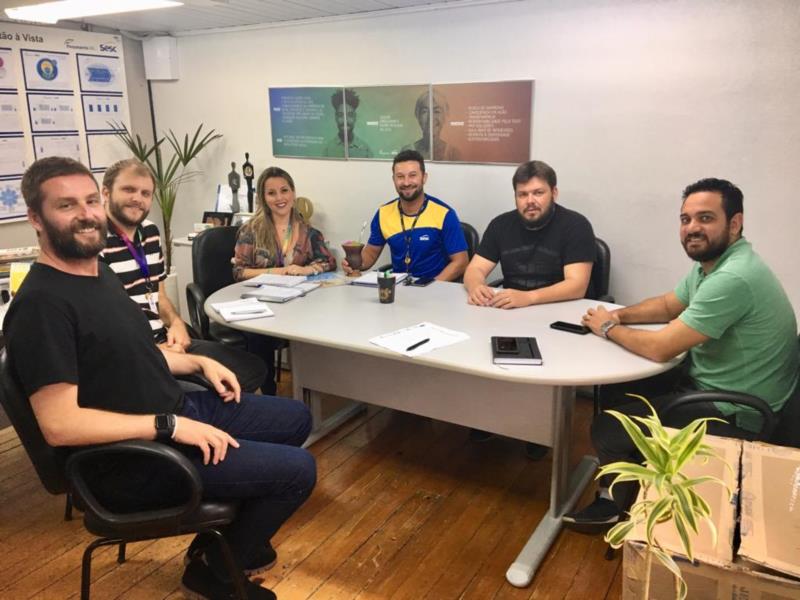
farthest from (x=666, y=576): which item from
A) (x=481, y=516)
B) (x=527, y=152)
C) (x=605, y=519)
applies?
(x=527, y=152)

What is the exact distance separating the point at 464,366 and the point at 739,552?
100cm

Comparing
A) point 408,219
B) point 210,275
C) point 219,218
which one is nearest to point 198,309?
point 210,275

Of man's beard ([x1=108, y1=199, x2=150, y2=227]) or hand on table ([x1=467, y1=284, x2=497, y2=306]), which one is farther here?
hand on table ([x1=467, y1=284, x2=497, y2=306])

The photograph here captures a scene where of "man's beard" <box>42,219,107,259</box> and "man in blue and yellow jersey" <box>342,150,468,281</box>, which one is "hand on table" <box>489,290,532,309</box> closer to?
"man in blue and yellow jersey" <box>342,150,468,281</box>

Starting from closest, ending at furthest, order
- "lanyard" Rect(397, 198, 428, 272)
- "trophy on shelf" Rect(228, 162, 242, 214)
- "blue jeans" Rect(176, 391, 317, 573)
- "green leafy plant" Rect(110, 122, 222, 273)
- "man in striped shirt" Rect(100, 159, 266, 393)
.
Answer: "blue jeans" Rect(176, 391, 317, 573), "man in striped shirt" Rect(100, 159, 266, 393), "lanyard" Rect(397, 198, 428, 272), "trophy on shelf" Rect(228, 162, 242, 214), "green leafy plant" Rect(110, 122, 222, 273)

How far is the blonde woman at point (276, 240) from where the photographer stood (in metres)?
3.27

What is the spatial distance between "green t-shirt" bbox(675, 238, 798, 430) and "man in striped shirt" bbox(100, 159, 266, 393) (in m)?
1.70

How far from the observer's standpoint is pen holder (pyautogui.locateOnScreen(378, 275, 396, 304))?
8.70 ft

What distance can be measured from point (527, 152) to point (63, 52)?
317cm

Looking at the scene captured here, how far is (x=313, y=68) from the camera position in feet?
13.1

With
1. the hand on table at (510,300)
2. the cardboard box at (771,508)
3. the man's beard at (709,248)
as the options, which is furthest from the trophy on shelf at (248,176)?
the cardboard box at (771,508)

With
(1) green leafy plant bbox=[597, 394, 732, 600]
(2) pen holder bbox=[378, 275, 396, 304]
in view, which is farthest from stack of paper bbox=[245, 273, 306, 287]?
(1) green leafy plant bbox=[597, 394, 732, 600]

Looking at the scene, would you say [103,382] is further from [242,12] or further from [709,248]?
[242,12]

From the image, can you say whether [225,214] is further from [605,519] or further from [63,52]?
[605,519]
